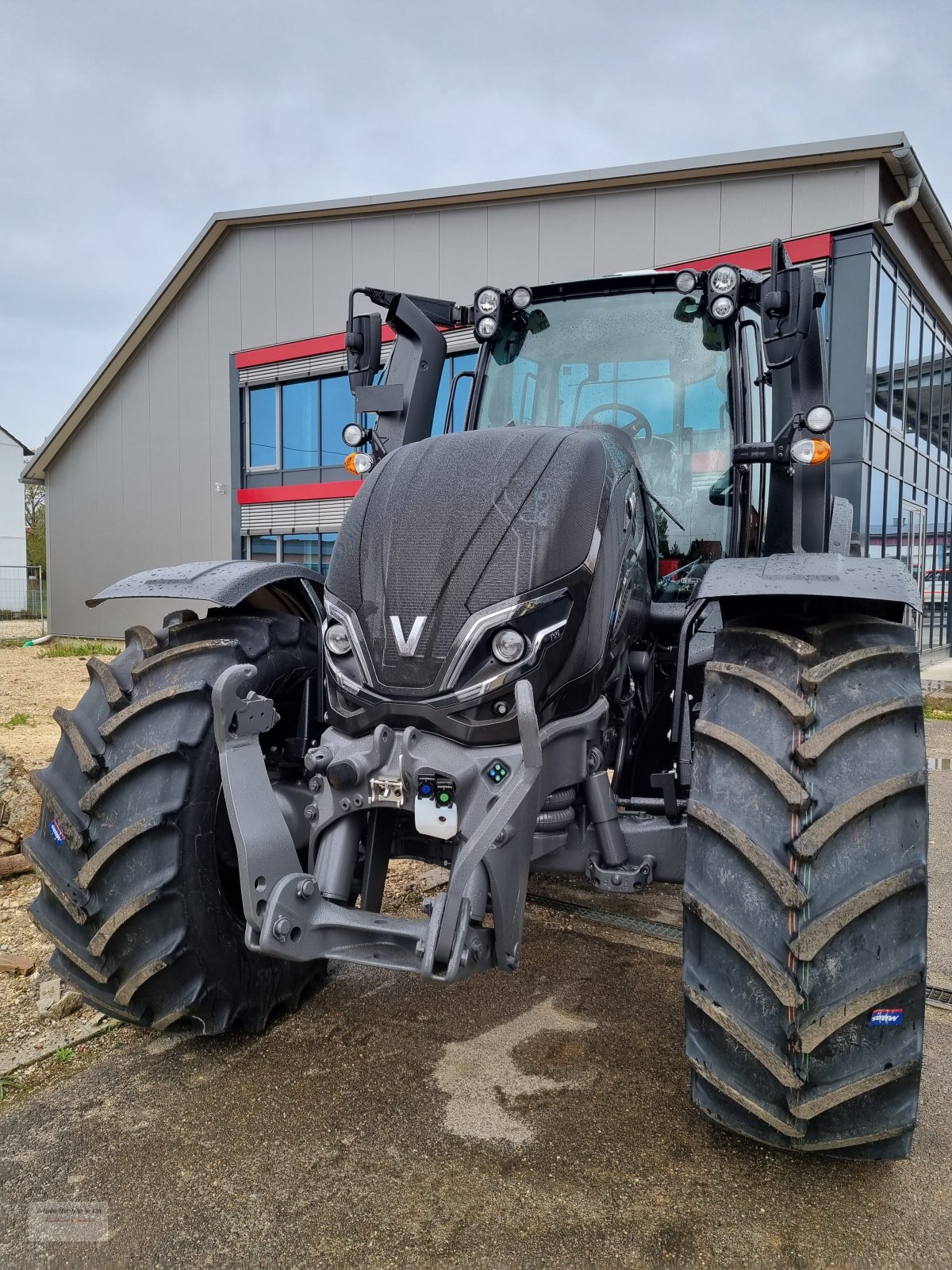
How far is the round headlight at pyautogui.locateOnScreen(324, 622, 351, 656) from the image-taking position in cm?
258

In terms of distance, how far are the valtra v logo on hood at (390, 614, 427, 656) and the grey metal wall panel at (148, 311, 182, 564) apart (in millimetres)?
18231

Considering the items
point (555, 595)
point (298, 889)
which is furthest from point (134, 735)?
point (555, 595)

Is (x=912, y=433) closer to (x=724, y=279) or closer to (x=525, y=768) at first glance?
(x=724, y=279)

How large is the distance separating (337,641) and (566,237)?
12.4 metres

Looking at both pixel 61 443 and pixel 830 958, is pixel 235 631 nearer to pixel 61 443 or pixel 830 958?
pixel 830 958

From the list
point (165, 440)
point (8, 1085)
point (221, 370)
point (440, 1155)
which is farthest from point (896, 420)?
point (8, 1085)

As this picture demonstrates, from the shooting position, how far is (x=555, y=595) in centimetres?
248

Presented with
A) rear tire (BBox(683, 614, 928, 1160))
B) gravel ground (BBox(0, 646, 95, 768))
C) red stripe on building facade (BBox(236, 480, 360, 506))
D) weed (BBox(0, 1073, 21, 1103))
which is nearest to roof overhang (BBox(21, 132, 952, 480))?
red stripe on building facade (BBox(236, 480, 360, 506))

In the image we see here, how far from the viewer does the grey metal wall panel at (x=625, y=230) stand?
1284 centimetres

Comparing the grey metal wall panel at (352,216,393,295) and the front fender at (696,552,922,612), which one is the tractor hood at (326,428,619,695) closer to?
the front fender at (696,552,922,612)

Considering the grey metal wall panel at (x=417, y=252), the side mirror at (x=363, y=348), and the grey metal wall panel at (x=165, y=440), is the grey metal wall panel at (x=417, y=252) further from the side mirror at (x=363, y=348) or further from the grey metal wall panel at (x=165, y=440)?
the side mirror at (x=363, y=348)

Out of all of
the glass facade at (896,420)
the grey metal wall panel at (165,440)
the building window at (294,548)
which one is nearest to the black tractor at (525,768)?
the glass facade at (896,420)

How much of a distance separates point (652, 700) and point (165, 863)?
5.77 feet

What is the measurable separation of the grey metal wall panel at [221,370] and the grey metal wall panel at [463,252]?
192 inches
